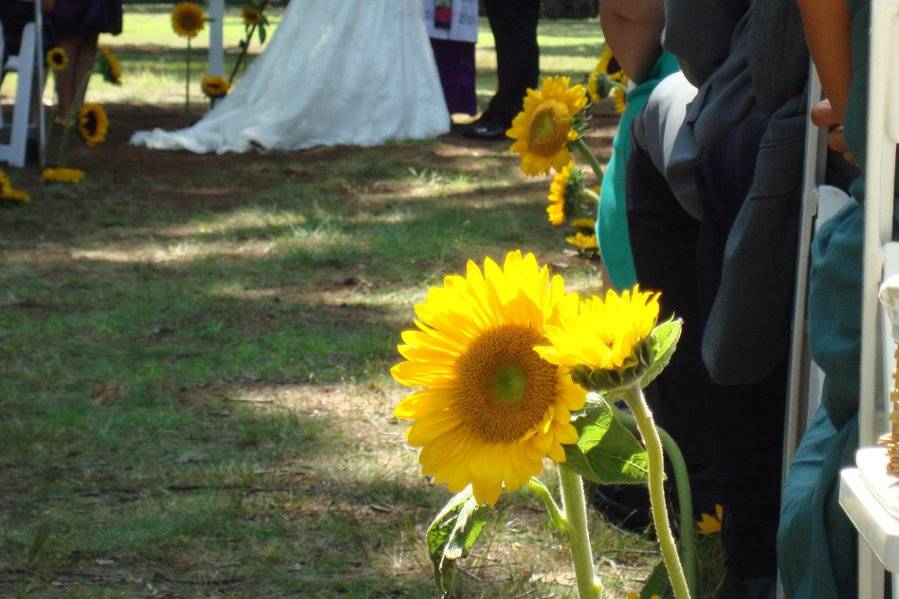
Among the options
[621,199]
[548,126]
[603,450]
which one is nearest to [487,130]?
[548,126]

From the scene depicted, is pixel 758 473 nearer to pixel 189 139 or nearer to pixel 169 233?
pixel 169 233

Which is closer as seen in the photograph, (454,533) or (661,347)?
(661,347)

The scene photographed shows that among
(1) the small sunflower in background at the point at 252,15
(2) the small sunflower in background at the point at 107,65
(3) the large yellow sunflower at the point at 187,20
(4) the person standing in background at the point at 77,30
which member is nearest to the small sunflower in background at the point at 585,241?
(2) the small sunflower in background at the point at 107,65

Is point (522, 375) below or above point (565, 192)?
above

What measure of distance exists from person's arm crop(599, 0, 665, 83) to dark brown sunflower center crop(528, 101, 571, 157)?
319mm

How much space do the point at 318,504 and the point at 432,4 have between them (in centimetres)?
582

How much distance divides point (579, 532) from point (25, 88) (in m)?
5.91

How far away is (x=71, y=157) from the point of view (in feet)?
23.4

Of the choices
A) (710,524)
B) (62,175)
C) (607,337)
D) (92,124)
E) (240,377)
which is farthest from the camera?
(92,124)

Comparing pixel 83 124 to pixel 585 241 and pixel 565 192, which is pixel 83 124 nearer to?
pixel 585 241

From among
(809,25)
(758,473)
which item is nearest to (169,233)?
(758,473)

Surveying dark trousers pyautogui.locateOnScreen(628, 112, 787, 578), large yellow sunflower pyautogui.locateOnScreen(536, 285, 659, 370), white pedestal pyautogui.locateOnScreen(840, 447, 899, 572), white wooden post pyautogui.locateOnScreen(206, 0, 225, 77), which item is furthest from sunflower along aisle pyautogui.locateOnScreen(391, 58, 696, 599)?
white wooden post pyautogui.locateOnScreen(206, 0, 225, 77)

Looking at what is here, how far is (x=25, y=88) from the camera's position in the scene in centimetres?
676

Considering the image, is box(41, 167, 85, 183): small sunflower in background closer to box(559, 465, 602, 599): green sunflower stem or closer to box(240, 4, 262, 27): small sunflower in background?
box(240, 4, 262, 27): small sunflower in background
